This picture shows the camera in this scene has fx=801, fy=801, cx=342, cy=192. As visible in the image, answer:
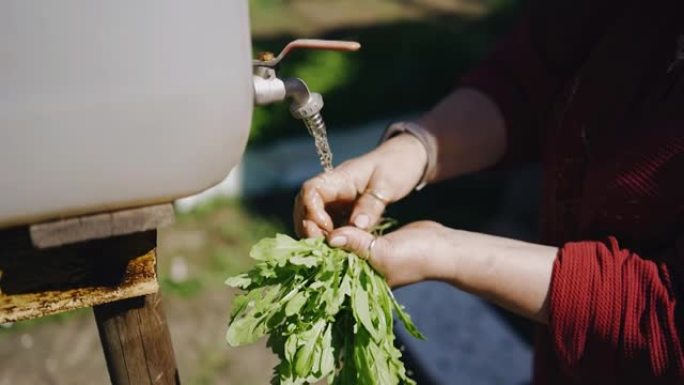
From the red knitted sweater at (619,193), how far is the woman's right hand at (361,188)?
29 cm

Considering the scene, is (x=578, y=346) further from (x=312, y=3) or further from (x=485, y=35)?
(x=312, y=3)

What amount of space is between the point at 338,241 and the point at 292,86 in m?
0.33

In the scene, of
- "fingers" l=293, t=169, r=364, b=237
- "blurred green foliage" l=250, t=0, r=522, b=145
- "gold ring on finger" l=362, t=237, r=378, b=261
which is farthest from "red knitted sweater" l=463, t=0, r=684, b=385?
"blurred green foliage" l=250, t=0, r=522, b=145

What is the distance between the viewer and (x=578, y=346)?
133cm

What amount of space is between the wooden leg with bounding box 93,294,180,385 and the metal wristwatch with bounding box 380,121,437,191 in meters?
0.65

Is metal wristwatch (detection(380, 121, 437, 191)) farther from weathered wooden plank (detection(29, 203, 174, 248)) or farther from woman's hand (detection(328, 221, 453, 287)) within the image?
weathered wooden plank (detection(29, 203, 174, 248))

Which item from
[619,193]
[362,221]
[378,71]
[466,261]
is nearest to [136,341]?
[362,221]

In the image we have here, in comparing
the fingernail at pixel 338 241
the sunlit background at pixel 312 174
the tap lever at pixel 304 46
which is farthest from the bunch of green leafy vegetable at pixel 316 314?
the sunlit background at pixel 312 174

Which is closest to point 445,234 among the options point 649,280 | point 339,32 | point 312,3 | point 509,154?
point 649,280

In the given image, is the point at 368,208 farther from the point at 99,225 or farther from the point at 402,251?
the point at 99,225

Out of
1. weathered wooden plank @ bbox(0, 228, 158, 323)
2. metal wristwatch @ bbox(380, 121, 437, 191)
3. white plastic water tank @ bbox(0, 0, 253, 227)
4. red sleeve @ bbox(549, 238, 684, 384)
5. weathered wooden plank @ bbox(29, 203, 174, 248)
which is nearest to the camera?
white plastic water tank @ bbox(0, 0, 253, 227)

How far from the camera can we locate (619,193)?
134cm

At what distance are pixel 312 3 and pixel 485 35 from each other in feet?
4.69

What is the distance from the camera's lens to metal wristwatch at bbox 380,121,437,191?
5.53ft
